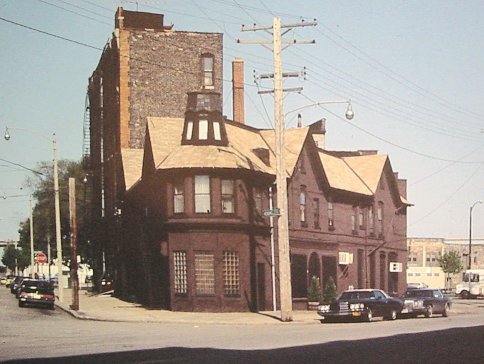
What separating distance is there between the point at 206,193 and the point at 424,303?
482 inches

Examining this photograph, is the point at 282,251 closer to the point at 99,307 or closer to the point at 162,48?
the point at 99,307

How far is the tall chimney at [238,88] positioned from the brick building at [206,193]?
0.26 ft

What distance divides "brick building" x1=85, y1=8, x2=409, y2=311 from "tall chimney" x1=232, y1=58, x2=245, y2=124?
80 mm

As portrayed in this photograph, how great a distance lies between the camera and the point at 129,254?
58.6m

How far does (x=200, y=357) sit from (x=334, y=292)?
32.8m

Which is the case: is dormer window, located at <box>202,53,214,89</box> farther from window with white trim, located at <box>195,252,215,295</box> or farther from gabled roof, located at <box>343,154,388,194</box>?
window with white trim, located at <box>195,252,215,295</box>

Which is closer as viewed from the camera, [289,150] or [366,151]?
[289,150]


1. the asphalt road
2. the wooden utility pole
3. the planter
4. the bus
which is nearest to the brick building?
the planter

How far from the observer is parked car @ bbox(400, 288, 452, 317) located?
42.9m

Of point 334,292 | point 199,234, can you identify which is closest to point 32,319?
point 199,234

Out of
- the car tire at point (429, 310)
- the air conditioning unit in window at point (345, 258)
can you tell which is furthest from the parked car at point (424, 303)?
the air conditioning unit in window at point (345, 258)

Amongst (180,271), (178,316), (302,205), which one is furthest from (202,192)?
(302,205)

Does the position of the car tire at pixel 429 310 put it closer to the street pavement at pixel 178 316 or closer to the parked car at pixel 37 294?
the street pavement at pixel 178 316

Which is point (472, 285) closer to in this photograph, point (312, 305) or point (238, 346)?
point (312, 305)
